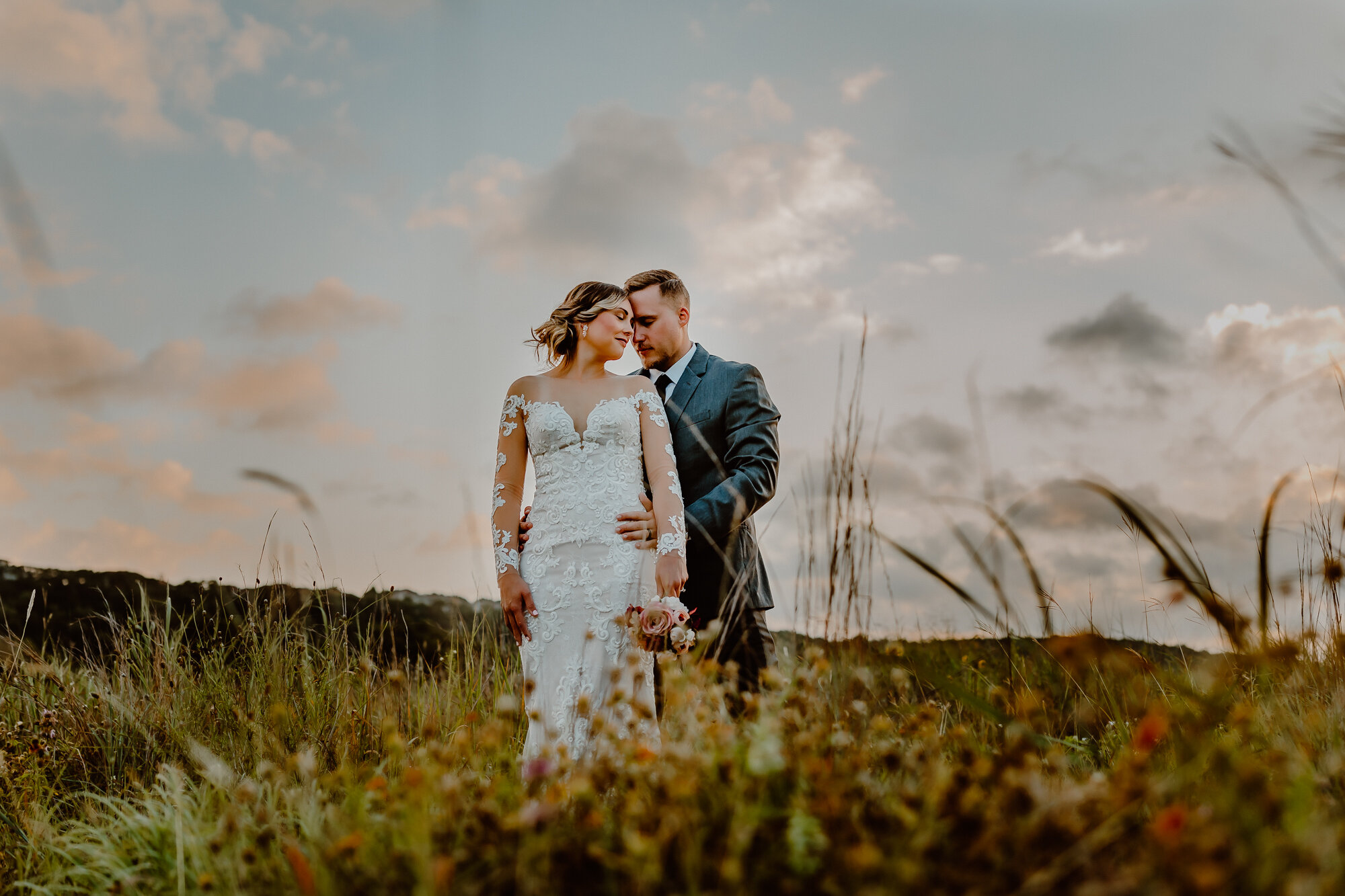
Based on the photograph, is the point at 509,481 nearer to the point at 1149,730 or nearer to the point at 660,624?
the point at 660,624

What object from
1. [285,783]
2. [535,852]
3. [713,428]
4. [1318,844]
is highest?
[713,428]

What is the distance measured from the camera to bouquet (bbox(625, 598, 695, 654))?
348 centimetres

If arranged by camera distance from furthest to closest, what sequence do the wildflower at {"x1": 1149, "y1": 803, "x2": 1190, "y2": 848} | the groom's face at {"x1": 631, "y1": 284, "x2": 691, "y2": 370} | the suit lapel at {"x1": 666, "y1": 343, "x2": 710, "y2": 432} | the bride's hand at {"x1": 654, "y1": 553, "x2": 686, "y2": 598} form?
the groom's face at {"x1": 631, "y1": 284, "x2": 691, "y2": 370} → the suit lapel at {"x1": 666, "y1": 343, "x2": 710, "y2": 432} → the bride's hand at {"x1": 654, "y1": 553, "x2": 686, "y2": 598} → the wildflower at {"x1": 1149, "y1": 803, "x2": 1190, "y2": 848}

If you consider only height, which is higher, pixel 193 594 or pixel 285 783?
pixel 193 594

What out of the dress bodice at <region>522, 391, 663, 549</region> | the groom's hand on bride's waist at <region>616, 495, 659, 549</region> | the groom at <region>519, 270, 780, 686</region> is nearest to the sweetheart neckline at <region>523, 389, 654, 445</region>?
the dress bodice at <region>522, 391, 663, 549</region>

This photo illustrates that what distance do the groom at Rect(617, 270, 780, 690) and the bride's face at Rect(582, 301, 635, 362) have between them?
0.63m

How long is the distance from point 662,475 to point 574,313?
93cm

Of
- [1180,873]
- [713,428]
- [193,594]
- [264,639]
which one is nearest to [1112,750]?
[713,428]

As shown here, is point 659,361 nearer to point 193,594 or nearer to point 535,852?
point 535,852

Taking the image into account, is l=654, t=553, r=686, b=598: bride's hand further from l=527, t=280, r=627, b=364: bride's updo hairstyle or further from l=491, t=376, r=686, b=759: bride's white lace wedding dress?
l=527, t=280, r=627, b=364: bride's updo hairstyle

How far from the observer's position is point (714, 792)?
6.41ft

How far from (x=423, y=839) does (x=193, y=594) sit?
23.3 feet

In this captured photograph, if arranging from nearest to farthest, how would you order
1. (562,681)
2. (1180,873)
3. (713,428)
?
(1180,873) → (562,681) → (713,428)

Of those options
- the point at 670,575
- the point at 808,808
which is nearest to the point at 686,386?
the point at 670,575
